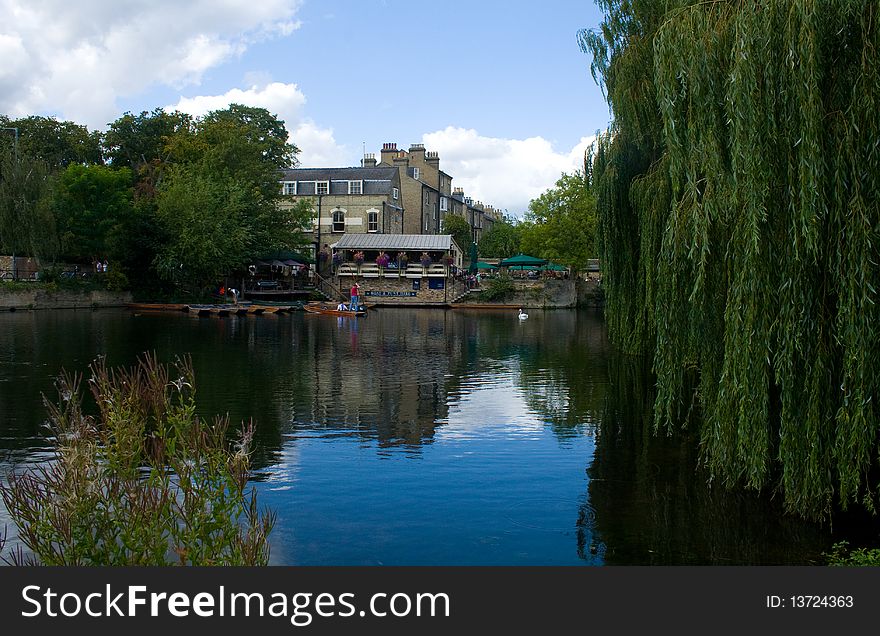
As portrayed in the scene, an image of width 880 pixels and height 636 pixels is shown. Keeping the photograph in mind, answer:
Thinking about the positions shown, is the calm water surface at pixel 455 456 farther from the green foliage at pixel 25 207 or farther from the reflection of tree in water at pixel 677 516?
the green foliage at pixel 25 207

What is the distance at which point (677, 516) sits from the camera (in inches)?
413

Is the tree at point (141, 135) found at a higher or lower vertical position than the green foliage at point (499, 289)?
higher

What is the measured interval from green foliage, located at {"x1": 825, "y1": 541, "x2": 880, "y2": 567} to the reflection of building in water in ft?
24.6

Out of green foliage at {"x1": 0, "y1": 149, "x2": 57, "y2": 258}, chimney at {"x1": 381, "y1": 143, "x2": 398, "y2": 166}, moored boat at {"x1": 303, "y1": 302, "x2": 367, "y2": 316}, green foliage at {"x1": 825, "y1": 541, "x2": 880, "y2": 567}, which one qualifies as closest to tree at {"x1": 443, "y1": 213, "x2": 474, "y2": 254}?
chimney at {"x1": 381, "y1": 143, "x2": 398, "y2": 166}

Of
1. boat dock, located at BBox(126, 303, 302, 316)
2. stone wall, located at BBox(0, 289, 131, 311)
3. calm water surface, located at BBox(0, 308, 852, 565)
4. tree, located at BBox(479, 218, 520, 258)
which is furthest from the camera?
tree, located at BBox(479, 218, 520, 258)

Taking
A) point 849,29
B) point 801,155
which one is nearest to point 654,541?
point 801,155

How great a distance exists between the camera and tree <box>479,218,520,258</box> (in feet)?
331

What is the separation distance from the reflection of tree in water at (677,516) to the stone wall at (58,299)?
44533mm

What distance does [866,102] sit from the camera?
8438 millimetres

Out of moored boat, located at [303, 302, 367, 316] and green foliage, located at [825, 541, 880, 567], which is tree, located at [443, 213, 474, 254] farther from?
green foliage, located at [825, 541, 880, 567]

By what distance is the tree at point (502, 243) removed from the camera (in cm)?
10081

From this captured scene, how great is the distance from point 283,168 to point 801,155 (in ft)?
232

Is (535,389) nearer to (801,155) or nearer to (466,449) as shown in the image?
(466,449)

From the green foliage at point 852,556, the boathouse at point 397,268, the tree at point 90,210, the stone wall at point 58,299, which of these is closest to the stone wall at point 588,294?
the boathouse at point 397,268
